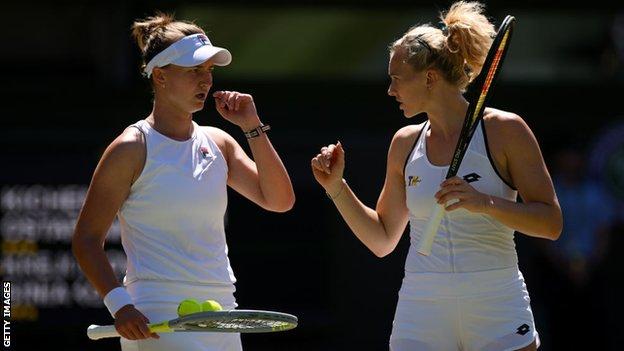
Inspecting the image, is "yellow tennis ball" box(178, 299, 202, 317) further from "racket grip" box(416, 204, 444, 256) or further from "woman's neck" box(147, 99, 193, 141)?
"racket grip" box(416, 204, 444, 256)

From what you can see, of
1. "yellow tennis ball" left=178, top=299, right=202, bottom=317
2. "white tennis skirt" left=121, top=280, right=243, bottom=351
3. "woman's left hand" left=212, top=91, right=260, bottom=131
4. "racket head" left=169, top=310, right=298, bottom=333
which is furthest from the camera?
"woman's left hand" left=212, top=91, right=260, bottom=131

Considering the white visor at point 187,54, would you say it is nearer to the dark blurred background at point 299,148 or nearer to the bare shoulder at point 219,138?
the bare shoulder at point 219,138

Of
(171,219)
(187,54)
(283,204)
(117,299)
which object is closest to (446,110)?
(283,204)

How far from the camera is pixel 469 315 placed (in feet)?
12.8

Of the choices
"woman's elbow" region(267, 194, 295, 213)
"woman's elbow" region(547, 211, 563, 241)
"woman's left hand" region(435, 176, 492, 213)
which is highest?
"woman's left hand" region(435, 176, 492, 213)

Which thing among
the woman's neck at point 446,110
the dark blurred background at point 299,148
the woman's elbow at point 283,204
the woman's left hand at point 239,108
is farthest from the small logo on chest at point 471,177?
the dark blurred background at point 299,148

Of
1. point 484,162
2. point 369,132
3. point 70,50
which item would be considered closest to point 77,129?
point 70,50

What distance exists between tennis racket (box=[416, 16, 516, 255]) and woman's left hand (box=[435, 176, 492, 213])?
0.30ft

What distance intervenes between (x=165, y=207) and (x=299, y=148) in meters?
3.79

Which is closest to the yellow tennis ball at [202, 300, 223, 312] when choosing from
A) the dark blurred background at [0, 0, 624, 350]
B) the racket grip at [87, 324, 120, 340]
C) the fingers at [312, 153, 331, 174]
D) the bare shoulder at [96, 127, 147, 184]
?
the racket grip at [87, 324, 120, 340]

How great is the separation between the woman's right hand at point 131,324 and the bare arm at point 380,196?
85 centimetres

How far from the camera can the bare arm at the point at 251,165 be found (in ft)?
13.8

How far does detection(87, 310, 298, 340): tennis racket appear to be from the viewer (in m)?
3.64

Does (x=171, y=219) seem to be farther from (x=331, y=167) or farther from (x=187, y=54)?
(x=331, y=167)
